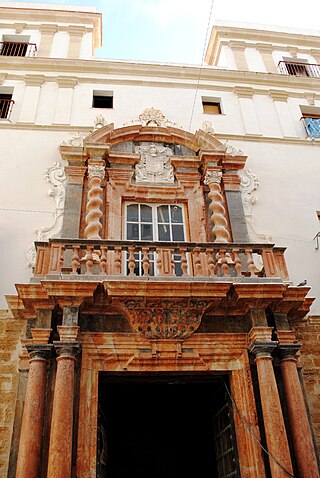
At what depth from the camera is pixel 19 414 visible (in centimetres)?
698

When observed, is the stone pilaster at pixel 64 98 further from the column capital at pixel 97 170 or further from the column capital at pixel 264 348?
the column capital at pixel 264 348

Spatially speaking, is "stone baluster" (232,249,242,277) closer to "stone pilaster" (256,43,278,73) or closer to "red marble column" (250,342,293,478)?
"red marble column" (250,342,293,478)

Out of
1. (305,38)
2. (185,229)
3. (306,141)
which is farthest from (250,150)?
(305,38)

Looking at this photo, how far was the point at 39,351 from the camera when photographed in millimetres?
6742

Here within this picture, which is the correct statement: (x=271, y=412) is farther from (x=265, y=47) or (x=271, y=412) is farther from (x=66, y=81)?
(x=265, y=47)

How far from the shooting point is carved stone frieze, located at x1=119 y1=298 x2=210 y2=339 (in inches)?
285

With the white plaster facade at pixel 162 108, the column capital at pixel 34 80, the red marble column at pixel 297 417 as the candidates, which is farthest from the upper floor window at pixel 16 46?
the red marble column at pixel 297 417

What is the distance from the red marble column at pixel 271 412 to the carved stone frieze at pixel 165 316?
102 cm

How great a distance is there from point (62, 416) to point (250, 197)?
6095 mm

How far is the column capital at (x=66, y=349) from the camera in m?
6.64

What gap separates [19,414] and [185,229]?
15.2ft

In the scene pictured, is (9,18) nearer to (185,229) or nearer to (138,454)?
(185,229)

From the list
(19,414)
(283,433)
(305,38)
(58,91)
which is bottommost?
(283,433)

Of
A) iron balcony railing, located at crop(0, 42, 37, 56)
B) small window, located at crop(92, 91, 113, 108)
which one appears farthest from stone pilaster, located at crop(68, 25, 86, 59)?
small window, located at crop(92, 91, 113, 108)
